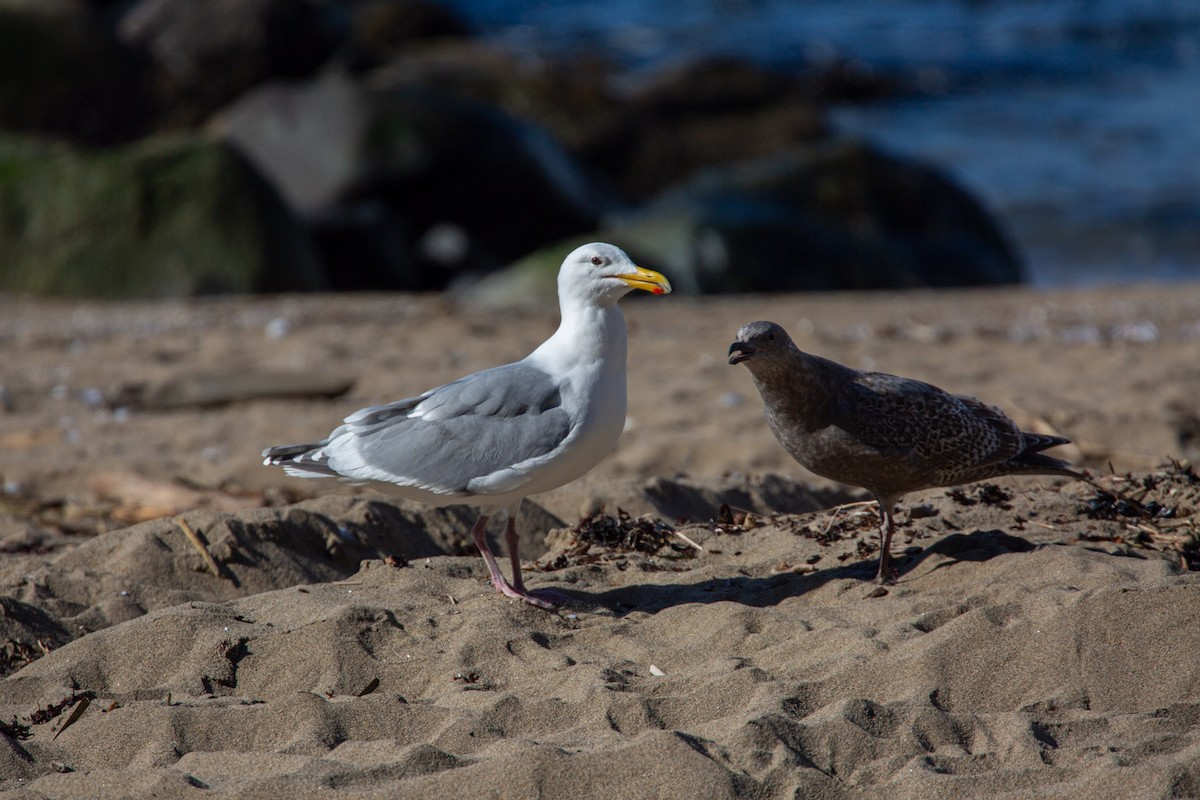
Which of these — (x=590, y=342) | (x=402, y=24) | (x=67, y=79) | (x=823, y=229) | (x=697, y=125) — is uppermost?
(x=402, y=24)

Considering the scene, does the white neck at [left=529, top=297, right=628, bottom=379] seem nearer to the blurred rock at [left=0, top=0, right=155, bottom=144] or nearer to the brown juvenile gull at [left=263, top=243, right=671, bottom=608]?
the brown juvenile gull at [left=263, top=243, right=671, bottom=608]

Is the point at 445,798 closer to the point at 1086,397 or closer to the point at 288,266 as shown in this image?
the point at 1086,397

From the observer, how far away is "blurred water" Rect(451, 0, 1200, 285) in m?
17.6

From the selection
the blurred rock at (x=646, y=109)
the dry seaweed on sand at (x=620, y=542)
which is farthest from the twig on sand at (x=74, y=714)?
the blurred rock at (x=646, y=109)

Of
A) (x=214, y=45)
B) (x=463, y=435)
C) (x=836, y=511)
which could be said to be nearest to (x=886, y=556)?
(x=836, y=511)

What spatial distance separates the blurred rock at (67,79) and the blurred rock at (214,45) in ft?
1.20

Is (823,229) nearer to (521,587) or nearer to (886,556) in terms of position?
(886,556)

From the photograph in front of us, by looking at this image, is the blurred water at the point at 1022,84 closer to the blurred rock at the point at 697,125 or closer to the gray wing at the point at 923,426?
the blurred rock at the point at 697,125

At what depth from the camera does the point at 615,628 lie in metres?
4.39

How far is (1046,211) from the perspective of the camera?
60.3ft

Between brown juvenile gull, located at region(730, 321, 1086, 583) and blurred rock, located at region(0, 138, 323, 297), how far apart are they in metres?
8.40

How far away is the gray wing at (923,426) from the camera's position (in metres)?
4.63

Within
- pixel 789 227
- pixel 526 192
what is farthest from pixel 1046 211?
pixel 526 192

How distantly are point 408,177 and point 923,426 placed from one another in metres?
10.8
